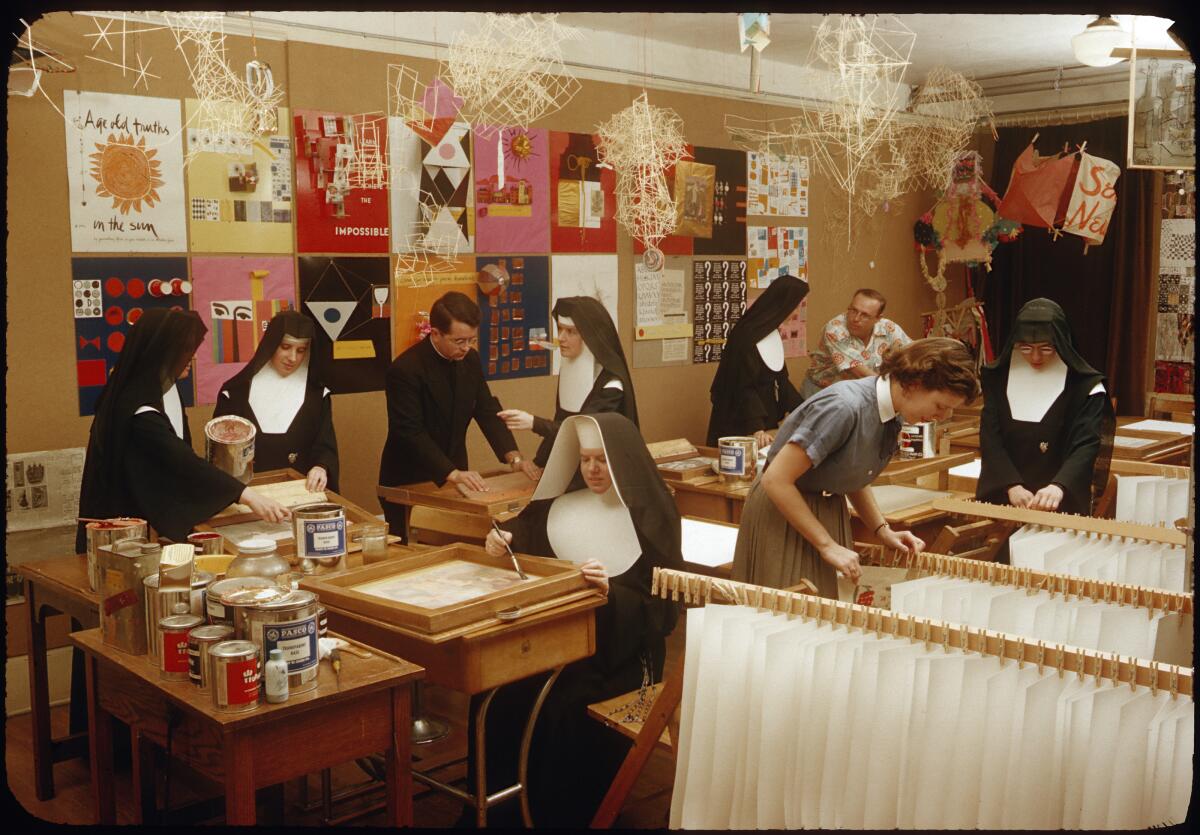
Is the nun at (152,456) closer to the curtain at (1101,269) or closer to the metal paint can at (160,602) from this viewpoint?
the metal paint can at (160,602)

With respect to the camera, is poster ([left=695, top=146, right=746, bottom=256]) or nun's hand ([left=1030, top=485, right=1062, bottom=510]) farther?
poster ([left=695, top=146, right=746, bottom=256])

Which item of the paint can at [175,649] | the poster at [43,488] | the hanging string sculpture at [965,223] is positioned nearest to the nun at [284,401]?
the poster at [43,488]

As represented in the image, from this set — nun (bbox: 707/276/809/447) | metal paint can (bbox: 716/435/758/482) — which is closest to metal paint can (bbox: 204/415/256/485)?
metal paint can (bbox: 716/435/758/482)

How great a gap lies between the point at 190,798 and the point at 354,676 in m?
1.63

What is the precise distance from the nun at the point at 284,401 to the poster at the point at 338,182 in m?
0.99

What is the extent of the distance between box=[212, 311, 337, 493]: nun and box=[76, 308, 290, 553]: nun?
29.4 inches

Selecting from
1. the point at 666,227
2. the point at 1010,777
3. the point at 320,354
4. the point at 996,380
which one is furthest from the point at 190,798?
the point at 666,227

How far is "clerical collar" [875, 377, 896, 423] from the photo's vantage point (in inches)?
131

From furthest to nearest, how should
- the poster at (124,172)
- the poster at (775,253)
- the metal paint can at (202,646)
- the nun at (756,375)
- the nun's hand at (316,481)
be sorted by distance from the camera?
the poster at (775,253) < the nun at (756,375) < the poster at (124,172) < the nun's hand at (316,481) < the metal paint can at (202,646)

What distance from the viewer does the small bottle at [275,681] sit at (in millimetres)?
2359

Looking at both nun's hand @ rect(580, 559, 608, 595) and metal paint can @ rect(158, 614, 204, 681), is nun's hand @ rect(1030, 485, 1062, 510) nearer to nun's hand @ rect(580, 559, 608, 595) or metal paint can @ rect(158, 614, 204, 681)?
nun's hand @ rect(580, 559, 608, 595)

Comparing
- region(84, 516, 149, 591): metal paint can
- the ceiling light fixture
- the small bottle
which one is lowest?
the small bottle

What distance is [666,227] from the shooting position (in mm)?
6988

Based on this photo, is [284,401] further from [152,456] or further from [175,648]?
[175,648]
